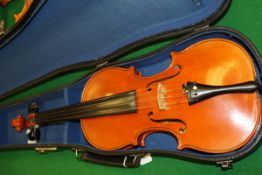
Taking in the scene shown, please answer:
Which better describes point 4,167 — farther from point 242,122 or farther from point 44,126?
point 242,122

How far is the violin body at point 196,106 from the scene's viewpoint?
3.68 ft

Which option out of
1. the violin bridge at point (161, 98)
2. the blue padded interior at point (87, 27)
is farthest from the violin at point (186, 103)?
the blue padded interior at point (87, 27)

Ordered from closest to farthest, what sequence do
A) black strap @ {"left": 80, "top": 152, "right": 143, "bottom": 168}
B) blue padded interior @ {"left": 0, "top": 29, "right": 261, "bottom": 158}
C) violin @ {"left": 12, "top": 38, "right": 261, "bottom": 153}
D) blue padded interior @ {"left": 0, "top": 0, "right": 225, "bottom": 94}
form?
1. violin @ {"left": 12, "top": 38, "right": 261, "bottom": 153}
2. blue padded interior @ {"left": 0, "top": 29, "right": 261, "bottom": 158}
3. blue padded interior @ {"left": 0, "top": 0, "right": 225, "bottom": 94}
4. black strap @ {"left": 80, "top": 152, "right": 143, "bottom": 168}

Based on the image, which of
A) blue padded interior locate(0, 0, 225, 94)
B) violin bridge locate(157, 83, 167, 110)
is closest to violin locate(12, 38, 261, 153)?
violin bridge locate(157, 83, 167, 110)

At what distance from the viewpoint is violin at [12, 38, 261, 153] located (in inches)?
44.1

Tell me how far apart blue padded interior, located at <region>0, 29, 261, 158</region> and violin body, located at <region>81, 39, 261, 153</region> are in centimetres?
6

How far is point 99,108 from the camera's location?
150 cm

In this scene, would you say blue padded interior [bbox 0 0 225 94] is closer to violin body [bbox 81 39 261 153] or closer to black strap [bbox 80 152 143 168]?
violin body [bbox 81 39 261 153]

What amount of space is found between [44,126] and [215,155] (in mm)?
1305

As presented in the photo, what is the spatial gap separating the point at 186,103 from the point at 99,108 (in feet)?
1.64

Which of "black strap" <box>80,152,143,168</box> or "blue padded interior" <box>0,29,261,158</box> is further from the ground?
"blue padded interior" <box>0,29,261,158</box>

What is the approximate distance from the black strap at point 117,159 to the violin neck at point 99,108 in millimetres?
257

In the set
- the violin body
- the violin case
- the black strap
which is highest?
the violin case

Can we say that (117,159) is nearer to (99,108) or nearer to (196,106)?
(99,108)
